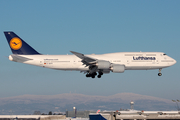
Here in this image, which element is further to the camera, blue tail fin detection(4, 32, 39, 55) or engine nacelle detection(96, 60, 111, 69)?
blue tail fin detection(4, 32, 39, 55)

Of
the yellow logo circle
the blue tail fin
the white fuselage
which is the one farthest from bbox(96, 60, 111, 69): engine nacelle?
the yellow logo circle

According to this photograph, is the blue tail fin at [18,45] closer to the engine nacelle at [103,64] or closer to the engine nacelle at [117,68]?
the engine nacelle at [103,64]

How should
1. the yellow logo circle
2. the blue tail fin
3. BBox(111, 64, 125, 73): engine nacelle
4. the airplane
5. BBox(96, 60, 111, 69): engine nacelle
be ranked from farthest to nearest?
the yellow logo circle → the blue tail fin → the airplane → BBox(111, 64, 125, 73): engine nacelle → BBox(96, 60, 111, 69): engine nacelle

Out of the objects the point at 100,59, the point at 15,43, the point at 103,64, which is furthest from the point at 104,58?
the point at 15,43

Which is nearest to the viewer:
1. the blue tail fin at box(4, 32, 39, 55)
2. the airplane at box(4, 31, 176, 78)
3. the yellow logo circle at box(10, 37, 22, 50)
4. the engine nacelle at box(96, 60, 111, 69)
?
the engine nacelle at box(96, 60, 111, 69)

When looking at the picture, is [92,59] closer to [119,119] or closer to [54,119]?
[119,119]

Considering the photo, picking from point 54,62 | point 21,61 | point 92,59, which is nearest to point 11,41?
point 21,61

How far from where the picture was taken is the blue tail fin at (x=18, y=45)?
65.1m

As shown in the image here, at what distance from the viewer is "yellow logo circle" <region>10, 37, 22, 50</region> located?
65.6 meters

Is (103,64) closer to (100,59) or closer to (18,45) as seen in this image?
(100,59)

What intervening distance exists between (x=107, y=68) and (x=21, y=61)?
20351 millimetres

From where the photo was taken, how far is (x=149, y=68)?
63.2 meters

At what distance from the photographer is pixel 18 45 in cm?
6581

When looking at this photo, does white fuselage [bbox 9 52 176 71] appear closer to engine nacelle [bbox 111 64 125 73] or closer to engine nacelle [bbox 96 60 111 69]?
engine nacelle [bbox 111 64 125 73]
